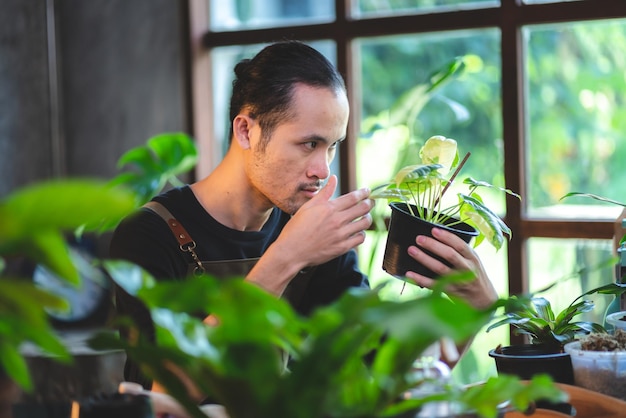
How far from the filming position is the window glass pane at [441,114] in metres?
3.31

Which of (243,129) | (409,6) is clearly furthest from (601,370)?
(409,6)

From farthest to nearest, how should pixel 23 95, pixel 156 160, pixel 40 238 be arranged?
pixel 23 95
pixel 156 160
pixel 40 238

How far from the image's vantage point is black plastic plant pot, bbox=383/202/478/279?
1.85 meters

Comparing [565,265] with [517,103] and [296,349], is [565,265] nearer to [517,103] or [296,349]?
[517,103]

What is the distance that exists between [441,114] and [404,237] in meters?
1.74

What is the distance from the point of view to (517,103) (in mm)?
3186

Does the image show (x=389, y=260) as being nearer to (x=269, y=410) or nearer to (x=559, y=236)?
(x=269, y=410)

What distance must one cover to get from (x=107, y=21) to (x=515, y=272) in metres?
2.18

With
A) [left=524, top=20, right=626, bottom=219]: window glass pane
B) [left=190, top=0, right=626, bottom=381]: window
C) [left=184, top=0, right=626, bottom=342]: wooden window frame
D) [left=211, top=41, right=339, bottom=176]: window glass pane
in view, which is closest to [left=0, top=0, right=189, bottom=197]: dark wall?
[left=211, top=41, right=339, bottom=176]: window glass pane

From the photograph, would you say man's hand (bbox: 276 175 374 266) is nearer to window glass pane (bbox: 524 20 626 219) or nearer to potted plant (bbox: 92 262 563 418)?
potted plant (bbox: 92 262 563 418)

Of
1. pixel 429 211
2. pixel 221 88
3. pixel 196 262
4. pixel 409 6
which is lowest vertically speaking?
pixel 196 262

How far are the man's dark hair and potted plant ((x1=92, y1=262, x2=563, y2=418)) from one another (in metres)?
1.23

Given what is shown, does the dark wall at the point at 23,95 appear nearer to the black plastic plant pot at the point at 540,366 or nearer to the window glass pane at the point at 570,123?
the window glass pane at the point at 570,123

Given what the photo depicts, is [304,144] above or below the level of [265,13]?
below
